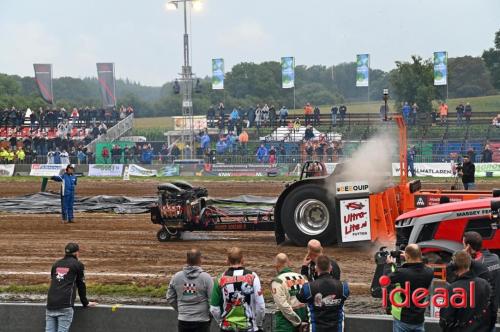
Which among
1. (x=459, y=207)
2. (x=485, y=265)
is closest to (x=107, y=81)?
(x=459, y=207)

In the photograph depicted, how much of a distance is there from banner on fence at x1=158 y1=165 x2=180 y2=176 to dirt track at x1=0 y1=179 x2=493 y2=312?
15.5 metres

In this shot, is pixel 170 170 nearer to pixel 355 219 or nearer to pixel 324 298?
pixel 355 219

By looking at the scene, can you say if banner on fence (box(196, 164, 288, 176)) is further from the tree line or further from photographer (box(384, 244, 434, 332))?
photographer (box(384, 244, 434, 332))

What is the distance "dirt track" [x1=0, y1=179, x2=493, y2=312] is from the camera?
11.4 metres

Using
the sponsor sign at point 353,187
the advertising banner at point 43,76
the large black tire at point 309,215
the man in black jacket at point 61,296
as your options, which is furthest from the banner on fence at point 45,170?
the man in black jacket at point 61,296

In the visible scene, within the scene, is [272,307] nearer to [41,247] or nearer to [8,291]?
[8,291]

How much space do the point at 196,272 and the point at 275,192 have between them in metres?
17.7

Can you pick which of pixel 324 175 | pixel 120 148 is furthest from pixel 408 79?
pixel 324 175

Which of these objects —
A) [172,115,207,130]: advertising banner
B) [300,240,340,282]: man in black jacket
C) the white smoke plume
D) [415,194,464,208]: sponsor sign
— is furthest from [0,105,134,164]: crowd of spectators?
[300,240,340,282]: man in black jacket

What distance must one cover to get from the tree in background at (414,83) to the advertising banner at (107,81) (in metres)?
17.5

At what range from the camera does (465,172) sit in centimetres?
1709

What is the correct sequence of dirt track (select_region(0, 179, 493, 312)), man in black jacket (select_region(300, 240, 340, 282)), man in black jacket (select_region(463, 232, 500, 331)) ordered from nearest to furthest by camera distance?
1. man in black jacket (select_region(463, 232, 500, 331))
2. man in black jacket (select_region(300, 240, 340, 282))
3. dirt track (select_region(0, 179, 493, 312))

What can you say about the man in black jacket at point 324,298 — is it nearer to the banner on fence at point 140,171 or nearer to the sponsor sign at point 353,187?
the sponsor sign at point 353,187

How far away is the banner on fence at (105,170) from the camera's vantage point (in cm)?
3484
